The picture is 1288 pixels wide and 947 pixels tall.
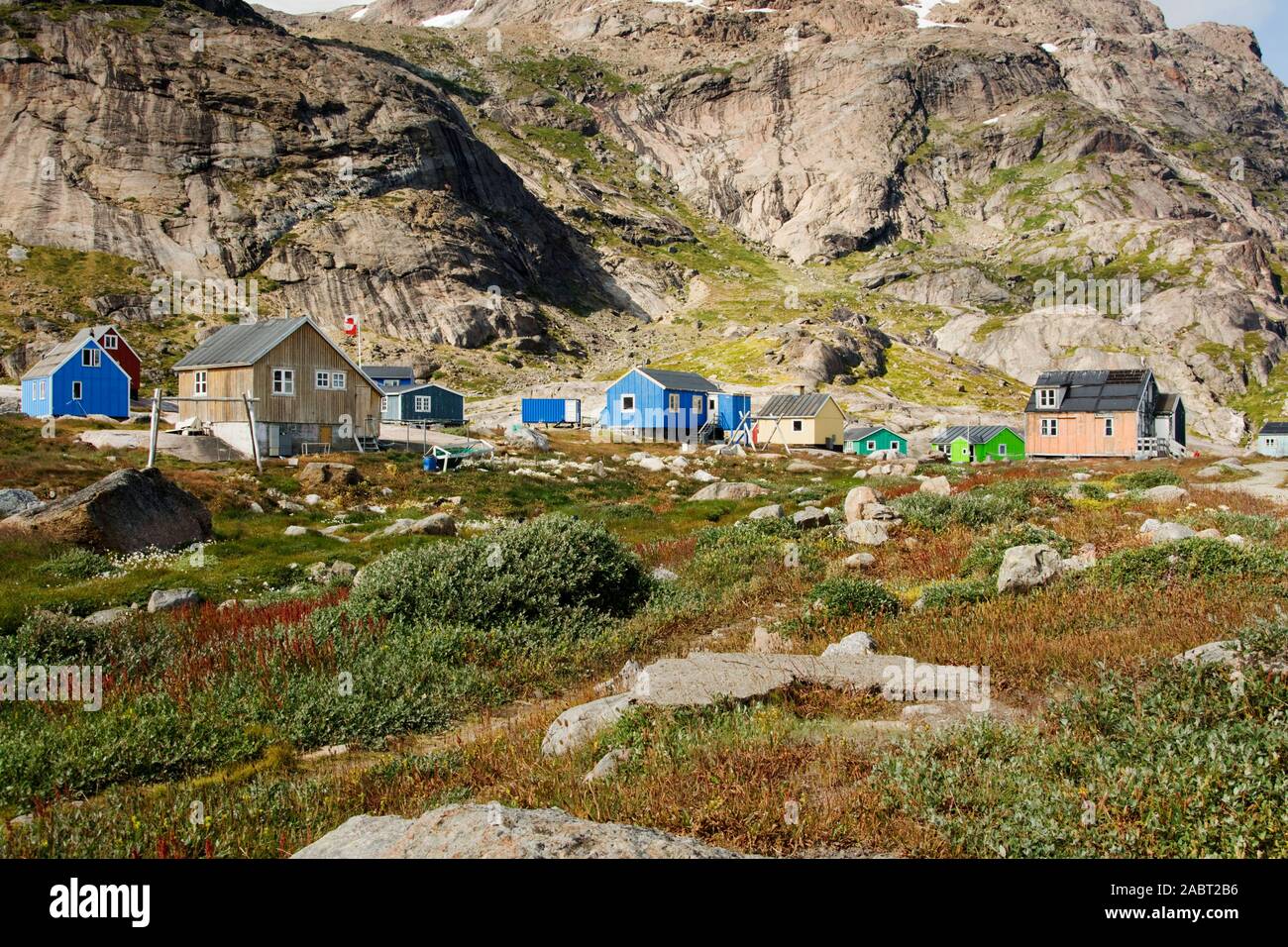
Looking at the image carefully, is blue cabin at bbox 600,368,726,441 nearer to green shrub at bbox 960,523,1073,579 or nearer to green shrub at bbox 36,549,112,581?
green shrub at bbox 36,549,112,581

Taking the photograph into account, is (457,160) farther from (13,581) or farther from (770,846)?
(770,846)

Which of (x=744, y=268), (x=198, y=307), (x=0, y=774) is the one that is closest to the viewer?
(x=0, y=774)

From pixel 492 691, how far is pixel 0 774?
4406 mm

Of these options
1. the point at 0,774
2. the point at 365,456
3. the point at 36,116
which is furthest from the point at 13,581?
the point at 36,116

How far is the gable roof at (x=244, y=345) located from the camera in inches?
1729

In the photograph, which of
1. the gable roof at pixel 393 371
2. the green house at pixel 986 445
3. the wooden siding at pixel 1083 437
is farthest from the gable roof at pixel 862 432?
the gable roof at pixel 393 371

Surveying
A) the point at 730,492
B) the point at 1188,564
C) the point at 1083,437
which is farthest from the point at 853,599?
the point at 1083,437

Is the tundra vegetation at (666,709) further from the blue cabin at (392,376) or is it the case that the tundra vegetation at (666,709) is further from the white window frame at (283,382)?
the blue cabin at (392,376)

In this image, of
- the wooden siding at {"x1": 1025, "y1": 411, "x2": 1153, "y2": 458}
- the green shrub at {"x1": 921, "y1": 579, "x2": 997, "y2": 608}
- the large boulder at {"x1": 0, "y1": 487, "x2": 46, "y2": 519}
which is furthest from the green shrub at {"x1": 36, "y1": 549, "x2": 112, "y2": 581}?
the wooden siding at {"x1": 1025, "y1": 411, "x2": 1153, "y2": 458}

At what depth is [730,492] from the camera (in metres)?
31.4

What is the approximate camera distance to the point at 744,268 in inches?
7692

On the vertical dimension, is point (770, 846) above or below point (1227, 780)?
below

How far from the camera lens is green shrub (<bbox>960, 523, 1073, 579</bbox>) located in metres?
12.2
